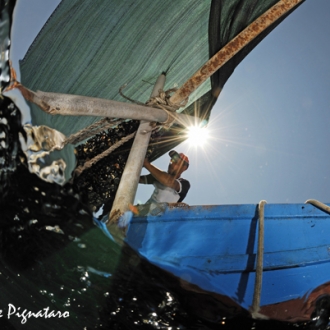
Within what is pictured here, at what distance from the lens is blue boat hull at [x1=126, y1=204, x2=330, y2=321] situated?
235 centimetres

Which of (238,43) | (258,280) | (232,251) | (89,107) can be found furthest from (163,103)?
(258,280)

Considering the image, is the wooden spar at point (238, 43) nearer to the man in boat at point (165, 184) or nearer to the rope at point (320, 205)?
the man in boat at point (165, 184)

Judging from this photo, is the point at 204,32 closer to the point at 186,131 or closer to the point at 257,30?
the point at 257,30

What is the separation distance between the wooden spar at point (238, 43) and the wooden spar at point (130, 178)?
541mm

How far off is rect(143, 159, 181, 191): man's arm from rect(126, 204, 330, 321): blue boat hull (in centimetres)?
97

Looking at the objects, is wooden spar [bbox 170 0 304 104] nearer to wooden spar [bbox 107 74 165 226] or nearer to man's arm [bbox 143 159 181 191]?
wooden spar [bbox 107 74 165 226]

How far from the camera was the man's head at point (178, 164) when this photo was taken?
3518 millimetres

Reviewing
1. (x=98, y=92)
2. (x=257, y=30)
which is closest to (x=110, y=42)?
(x=98, y=92)

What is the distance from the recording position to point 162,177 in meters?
3.38

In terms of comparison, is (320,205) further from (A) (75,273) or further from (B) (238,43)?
(A) (75,273)

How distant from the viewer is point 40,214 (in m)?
2.15

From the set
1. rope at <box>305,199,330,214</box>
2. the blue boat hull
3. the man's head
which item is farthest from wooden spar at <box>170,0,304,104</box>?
rope at <box>305,199,330,214</box>

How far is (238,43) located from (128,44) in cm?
118

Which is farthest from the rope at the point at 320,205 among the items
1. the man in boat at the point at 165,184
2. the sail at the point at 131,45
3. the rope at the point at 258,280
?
the sail at the point at 131,45
